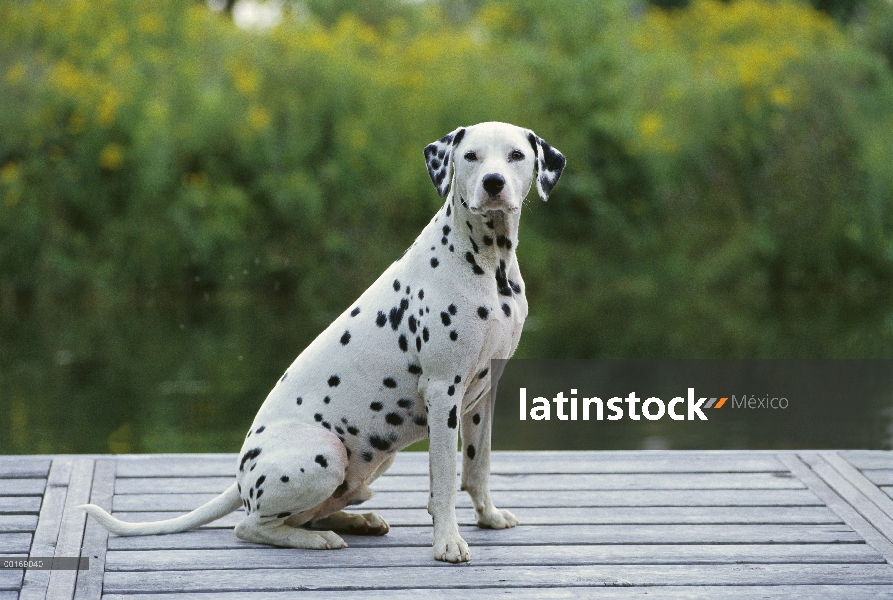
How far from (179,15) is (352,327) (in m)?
10.9

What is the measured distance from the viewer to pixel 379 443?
11.2ft

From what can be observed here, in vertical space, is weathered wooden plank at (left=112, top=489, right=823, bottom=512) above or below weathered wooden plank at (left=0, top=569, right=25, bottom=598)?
below

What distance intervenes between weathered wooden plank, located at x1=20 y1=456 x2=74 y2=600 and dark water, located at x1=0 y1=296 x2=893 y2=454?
215 centimetres

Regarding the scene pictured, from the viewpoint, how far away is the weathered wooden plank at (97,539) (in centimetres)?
307

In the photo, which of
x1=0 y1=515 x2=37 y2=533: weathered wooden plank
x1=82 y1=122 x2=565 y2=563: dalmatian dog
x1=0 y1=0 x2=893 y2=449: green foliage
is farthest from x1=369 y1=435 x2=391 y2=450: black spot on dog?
x1=0 y1=0 x2=893 y2=449: green foliage

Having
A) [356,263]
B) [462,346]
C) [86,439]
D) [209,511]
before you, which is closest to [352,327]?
[462,346]

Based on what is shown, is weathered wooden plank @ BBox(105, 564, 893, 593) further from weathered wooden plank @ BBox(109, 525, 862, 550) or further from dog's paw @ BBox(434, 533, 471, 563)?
weathered wooden plank @ BBox(109, 525, 862, 550)

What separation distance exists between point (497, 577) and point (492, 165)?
1.15 m

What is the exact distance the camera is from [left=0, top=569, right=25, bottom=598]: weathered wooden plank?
3.08 m

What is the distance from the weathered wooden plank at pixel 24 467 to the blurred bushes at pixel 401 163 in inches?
255

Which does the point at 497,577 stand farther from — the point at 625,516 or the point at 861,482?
the point at 861,482

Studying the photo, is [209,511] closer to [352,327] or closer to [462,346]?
[352,327]

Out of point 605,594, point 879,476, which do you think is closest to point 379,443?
point 605,594

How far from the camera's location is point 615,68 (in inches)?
528
